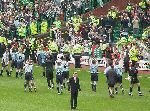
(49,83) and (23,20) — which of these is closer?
(49,83)

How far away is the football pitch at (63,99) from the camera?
34.2 metres

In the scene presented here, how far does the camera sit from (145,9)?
54375 mm

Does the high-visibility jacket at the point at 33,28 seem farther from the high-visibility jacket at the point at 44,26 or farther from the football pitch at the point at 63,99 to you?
the football pitch at the point at 63,99

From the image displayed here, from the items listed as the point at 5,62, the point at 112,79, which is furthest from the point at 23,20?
the point at 112,79

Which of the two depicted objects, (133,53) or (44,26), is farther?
(44,26)

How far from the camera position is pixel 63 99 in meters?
36.6

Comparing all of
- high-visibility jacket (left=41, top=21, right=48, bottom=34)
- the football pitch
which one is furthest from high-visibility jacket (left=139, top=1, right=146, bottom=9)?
the football pitch

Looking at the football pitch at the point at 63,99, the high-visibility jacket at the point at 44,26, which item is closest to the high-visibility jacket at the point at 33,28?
the high-visibility jacket at the point at 44,26

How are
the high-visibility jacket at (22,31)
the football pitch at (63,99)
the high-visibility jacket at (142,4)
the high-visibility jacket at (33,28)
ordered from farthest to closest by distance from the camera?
the high-visibility jacket at (33,28)
the high-visibility jacket at (22,31)
the high-visibility jacket at (142,4)
the football pitch at (63,99)

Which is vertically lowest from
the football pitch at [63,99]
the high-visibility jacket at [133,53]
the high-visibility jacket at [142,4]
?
the football pitch at [63,99]

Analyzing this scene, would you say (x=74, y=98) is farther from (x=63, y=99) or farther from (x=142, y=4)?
(x=142, y=4)

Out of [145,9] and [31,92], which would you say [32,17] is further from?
[31,92]

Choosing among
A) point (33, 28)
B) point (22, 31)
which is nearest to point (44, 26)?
point (33, 28)

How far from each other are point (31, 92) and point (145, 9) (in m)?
18.9
